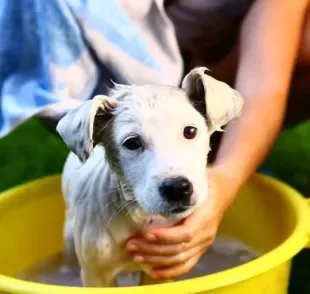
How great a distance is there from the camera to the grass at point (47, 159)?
81 cm

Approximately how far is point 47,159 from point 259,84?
0.41 meters

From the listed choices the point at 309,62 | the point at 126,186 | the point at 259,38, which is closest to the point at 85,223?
the point at 126,186

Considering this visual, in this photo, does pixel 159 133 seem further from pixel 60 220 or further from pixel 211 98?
pixel 60 220

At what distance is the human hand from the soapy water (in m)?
0.06

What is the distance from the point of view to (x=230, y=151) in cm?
50

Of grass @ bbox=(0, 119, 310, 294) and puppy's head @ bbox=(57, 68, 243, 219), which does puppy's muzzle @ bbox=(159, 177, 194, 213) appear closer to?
puppy's head @ bbox=(57, 68, 243, 219)

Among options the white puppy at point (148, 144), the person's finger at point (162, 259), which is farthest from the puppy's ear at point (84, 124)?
the person's finger at point (162, 259)

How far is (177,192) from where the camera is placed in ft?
1.24

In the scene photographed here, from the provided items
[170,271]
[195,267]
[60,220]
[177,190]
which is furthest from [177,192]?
[60,220]

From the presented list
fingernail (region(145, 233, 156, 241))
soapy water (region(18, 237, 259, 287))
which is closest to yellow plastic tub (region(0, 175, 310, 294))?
soapy water (region(18, 237, 259, 287))

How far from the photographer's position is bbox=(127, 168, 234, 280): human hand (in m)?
0.45

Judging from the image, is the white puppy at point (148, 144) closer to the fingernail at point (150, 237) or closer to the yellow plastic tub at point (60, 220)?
the fingernail at point (150, 237)

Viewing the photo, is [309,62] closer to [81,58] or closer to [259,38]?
[259,38]

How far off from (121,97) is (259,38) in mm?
170
